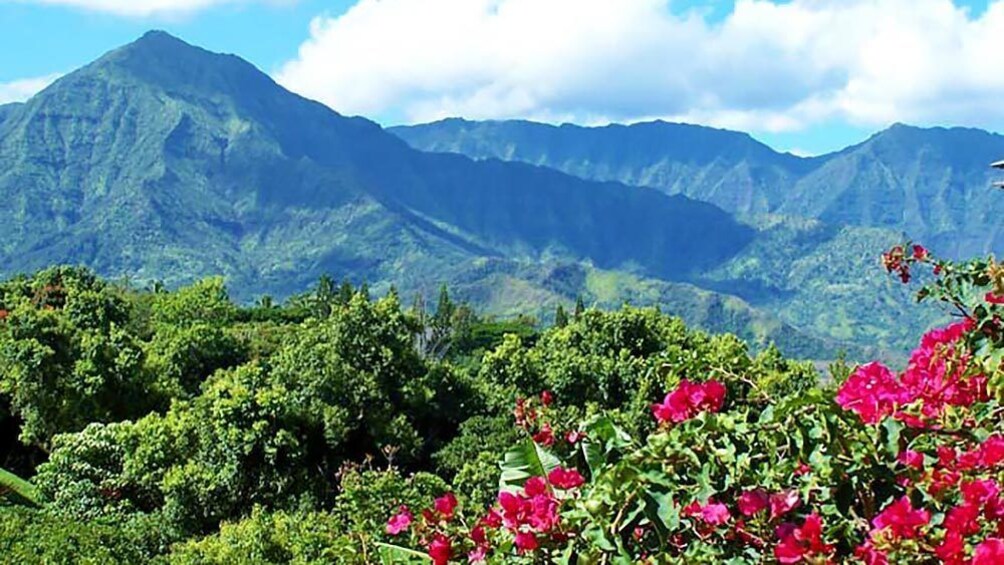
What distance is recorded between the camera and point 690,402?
8.81 feet

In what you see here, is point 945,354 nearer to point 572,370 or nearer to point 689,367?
point 689,367

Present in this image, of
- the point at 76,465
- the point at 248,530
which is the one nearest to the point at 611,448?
the point at 248,530

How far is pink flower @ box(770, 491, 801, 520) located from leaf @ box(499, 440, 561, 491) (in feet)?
3.37

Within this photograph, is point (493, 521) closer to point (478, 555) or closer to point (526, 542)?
point (478, 555)

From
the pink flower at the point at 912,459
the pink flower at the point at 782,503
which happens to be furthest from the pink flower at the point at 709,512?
the pink flower at the point at 912,459

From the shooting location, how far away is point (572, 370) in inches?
734

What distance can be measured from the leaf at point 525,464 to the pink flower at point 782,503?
1.03 metres

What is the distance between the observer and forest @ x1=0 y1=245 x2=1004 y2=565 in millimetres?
2354

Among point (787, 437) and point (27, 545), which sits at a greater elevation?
point (787, 437)

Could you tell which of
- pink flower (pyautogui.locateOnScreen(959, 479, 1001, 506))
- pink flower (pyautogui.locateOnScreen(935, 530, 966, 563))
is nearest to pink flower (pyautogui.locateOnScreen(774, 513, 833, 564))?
pink flower (pyautogui.locateOnScreen(935, 530, 966, 563))

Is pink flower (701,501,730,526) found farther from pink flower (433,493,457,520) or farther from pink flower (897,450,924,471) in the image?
pink flower (433,493,457,520)

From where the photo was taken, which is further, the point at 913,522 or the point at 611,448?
the point at 611,448

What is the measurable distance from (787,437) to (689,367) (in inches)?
25.8

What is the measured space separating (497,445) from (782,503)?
14640 mm
